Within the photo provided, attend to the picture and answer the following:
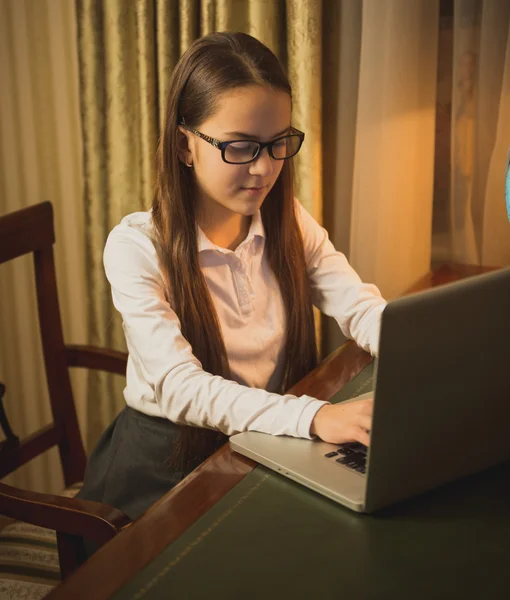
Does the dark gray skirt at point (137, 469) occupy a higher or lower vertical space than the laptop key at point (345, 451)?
lower

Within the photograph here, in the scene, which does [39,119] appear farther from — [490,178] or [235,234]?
[490,178]

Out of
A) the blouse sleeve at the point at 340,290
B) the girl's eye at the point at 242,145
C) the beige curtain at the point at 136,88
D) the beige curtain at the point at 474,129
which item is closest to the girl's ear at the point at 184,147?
the girl's eye at the point at 242,145

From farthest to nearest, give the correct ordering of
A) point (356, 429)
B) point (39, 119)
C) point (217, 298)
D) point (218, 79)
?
1. point (39, 119)
2. point (217, 298)
3. point (218, 79)
4. point (356, 429)

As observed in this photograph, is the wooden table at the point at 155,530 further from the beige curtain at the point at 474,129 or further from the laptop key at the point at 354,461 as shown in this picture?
the beige curtain at the point at 474,129

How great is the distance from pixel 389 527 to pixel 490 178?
3.61ft

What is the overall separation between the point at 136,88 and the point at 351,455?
4.52ft

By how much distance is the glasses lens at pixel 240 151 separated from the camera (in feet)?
4.18

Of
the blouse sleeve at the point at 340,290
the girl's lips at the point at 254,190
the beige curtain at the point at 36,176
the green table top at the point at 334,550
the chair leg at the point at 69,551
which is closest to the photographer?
the green table top at the point at 334,550

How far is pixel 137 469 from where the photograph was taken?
1.39 meters

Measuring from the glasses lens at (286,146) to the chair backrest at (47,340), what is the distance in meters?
0.53

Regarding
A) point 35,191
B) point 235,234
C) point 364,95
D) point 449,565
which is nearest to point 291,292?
point 235,234

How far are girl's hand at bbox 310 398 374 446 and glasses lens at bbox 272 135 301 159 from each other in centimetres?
46

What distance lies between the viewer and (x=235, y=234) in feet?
4.83

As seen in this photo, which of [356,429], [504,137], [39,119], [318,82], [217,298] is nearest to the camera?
[356,429]
